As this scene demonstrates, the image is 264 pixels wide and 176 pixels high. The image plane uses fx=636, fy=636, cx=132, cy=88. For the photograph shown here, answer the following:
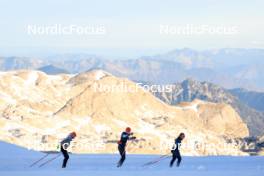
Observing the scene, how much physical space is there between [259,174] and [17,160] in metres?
19.7

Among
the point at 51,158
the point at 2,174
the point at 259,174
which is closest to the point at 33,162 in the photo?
the point at 51,158

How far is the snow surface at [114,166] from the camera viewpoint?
3522cm

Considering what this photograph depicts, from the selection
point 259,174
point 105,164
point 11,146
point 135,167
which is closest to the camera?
point 259,174

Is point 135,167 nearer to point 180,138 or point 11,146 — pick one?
point 180,138

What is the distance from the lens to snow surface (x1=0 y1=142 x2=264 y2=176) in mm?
35219

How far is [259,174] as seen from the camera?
33219 millimetres

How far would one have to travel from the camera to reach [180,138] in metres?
37.2

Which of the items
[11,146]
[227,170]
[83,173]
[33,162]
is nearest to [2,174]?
[83,173]

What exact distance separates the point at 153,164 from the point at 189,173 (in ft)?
26.6

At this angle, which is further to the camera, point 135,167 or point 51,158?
point 51,158

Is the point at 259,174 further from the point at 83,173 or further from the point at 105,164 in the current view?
the point at 105,164

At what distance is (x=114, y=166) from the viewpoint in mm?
41344

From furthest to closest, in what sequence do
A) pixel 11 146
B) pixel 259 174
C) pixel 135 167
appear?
1. pixel 11 146
2. pixel 135 167
3. pixel 259 174

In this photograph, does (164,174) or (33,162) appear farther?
(33,162)
